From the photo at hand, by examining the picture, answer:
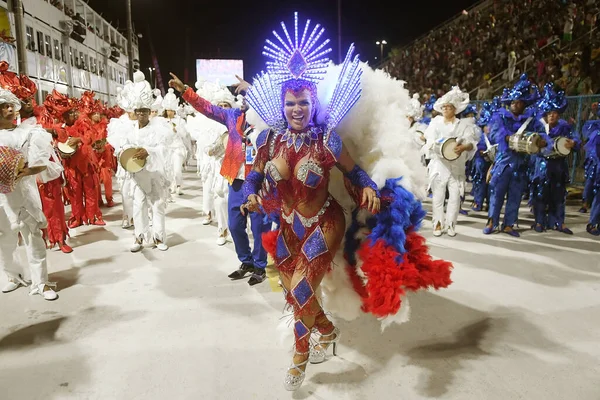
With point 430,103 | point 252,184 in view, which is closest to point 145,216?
point 252,184

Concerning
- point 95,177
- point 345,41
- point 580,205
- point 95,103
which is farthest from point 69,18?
point 580,205

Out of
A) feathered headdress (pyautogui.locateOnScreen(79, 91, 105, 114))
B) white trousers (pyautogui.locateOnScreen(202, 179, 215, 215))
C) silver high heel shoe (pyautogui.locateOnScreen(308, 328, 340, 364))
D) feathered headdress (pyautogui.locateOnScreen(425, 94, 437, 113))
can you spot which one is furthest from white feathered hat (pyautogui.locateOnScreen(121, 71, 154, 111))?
feathered headdress (pyautogui.locateOnScreen(425, 94, 437, 113))

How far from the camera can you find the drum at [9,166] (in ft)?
11.8

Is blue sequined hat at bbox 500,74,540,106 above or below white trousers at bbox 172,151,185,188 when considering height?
above

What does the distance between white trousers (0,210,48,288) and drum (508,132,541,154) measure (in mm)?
5944

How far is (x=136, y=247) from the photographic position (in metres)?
5.74

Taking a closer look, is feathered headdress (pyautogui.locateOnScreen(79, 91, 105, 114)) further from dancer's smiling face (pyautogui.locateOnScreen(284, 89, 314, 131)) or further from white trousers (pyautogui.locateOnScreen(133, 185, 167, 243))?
dancer's smiling face (pyautogui.locateOnScreen(284, 89, 314, 131))

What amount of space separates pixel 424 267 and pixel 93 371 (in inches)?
91.5

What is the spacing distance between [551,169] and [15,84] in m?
7.02

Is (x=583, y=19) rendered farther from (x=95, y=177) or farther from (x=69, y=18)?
(x=69, y=18)

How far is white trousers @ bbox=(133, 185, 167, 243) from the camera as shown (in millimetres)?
5664

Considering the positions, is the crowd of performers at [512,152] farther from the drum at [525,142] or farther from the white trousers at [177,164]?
the white trousers at [177,164]

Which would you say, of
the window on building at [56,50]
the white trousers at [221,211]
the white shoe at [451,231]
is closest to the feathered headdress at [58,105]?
the white trousers at [221,211]

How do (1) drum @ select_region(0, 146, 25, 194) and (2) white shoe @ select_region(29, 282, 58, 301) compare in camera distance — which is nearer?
(1) drum @ select_region(0, 146, 25, 194)
